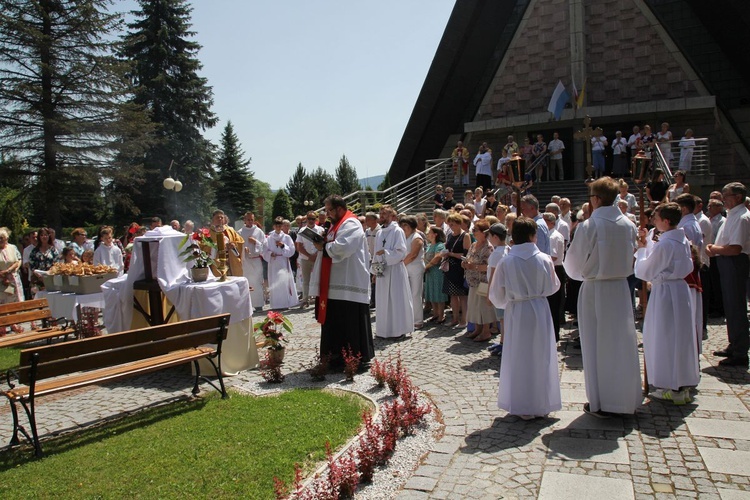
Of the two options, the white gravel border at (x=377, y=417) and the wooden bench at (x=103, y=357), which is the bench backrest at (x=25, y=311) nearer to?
the wooden bench at (x=103, y=357)

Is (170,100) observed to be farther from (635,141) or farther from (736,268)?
(736,268)

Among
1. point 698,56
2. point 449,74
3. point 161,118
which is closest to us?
point 698,56

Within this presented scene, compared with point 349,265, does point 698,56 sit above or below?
above

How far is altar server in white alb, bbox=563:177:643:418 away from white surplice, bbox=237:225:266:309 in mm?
9604

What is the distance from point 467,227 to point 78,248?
9304mm

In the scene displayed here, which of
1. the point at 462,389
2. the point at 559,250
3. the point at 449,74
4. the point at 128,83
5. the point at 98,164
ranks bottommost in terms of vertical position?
the point at 462,389

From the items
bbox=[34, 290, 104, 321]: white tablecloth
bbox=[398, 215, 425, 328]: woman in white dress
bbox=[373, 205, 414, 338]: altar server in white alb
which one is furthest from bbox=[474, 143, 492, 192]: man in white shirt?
bbox=[34, 290, 104, 321]: white tablecloth

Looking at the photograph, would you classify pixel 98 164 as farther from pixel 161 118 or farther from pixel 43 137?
pixel 161 118

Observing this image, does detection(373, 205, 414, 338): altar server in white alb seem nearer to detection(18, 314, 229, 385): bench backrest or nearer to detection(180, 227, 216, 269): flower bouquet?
detection(180, 227, 216, 269): flower bouquet

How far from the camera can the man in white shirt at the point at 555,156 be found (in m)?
21.6

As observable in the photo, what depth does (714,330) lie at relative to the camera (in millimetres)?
9148

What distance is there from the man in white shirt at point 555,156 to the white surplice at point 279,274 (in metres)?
Result: 12.0

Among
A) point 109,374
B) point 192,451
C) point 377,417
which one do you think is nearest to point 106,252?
point 109,374

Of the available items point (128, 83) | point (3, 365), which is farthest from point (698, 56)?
point (128, 83)
